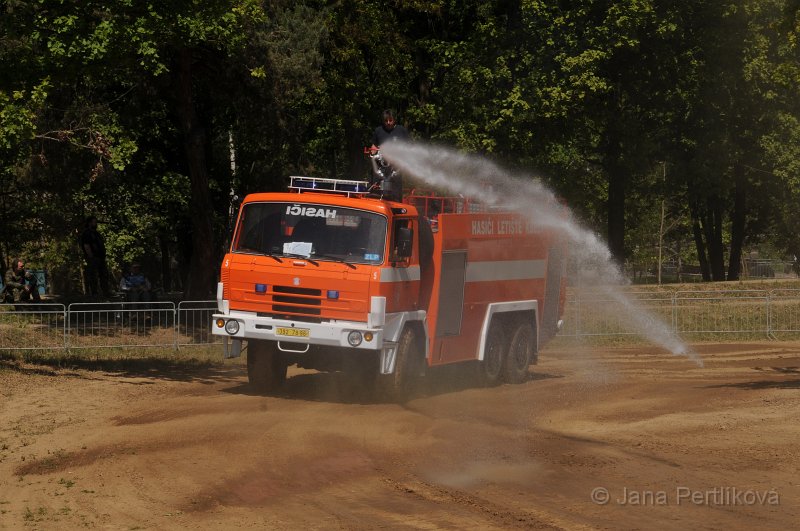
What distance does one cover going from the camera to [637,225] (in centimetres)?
7319

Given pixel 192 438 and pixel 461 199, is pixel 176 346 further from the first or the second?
pixel 192 438

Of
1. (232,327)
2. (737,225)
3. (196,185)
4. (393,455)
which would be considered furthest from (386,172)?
(737,225)

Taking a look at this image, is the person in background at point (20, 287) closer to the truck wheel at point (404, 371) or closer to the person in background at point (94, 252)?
the person in background at point (94, 252)

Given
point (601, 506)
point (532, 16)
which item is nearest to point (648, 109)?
point (532, 16)

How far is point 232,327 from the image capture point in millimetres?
17797

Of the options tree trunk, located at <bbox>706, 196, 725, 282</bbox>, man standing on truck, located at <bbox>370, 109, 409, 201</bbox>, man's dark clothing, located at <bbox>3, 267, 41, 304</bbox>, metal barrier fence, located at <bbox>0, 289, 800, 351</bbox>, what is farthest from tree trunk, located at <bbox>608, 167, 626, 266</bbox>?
man standing on truck, located at <bbox>370, 109, 409, 201</bbox>

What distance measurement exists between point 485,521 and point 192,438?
17.3 feet

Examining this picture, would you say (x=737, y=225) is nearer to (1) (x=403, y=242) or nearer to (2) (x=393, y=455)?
(1) (x=403, y=242)

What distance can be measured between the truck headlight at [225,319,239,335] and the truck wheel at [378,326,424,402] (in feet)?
7.53

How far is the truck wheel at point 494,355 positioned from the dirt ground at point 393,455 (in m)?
0.64

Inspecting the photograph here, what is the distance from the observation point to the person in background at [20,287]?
1264 inches

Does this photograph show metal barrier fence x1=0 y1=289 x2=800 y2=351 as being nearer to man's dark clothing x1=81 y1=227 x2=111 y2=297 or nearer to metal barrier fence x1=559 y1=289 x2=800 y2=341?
metal barrier fence x1=559 y1=289 x2=800 y2=341

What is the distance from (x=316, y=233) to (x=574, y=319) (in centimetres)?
1528

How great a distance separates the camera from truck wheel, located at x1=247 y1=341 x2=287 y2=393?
18.7m
